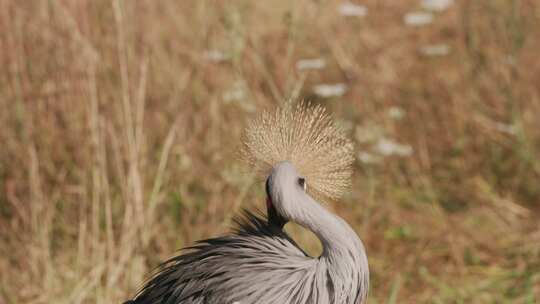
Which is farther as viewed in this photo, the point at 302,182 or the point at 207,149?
the point at 207,149

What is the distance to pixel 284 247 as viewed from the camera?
2.16 metres

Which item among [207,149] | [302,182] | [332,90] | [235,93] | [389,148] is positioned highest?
[302,182]

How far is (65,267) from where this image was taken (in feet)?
10.4

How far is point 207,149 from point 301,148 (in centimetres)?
145

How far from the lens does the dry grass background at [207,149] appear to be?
3.13m

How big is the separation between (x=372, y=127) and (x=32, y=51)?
55.1 inches

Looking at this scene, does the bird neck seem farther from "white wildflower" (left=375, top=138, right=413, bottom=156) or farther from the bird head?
"white wildflower" (left=375, top=138, right=413, bottom=156)

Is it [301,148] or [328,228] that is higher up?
[301,148]

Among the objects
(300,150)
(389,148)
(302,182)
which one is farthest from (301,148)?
(389,148)

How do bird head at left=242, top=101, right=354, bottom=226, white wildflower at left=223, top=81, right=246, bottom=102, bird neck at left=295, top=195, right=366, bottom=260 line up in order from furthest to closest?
1. white wildflower at left=223, top=81, right=246, bottom=102
2. bird head at left=242, top=101, right=354, bottom=226
3. bird neck at left=295, top=195, right=366, bottom=260

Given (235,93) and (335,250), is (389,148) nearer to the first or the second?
(235,93)

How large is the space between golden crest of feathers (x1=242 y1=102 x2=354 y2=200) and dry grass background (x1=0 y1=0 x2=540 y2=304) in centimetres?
56

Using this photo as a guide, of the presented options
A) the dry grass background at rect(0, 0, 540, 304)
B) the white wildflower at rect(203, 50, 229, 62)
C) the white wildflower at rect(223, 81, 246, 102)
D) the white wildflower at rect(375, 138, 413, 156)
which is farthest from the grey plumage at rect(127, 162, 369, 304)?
the white wildflower at rect(375, 138, 413, 156)

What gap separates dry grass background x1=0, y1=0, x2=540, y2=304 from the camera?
313cm
